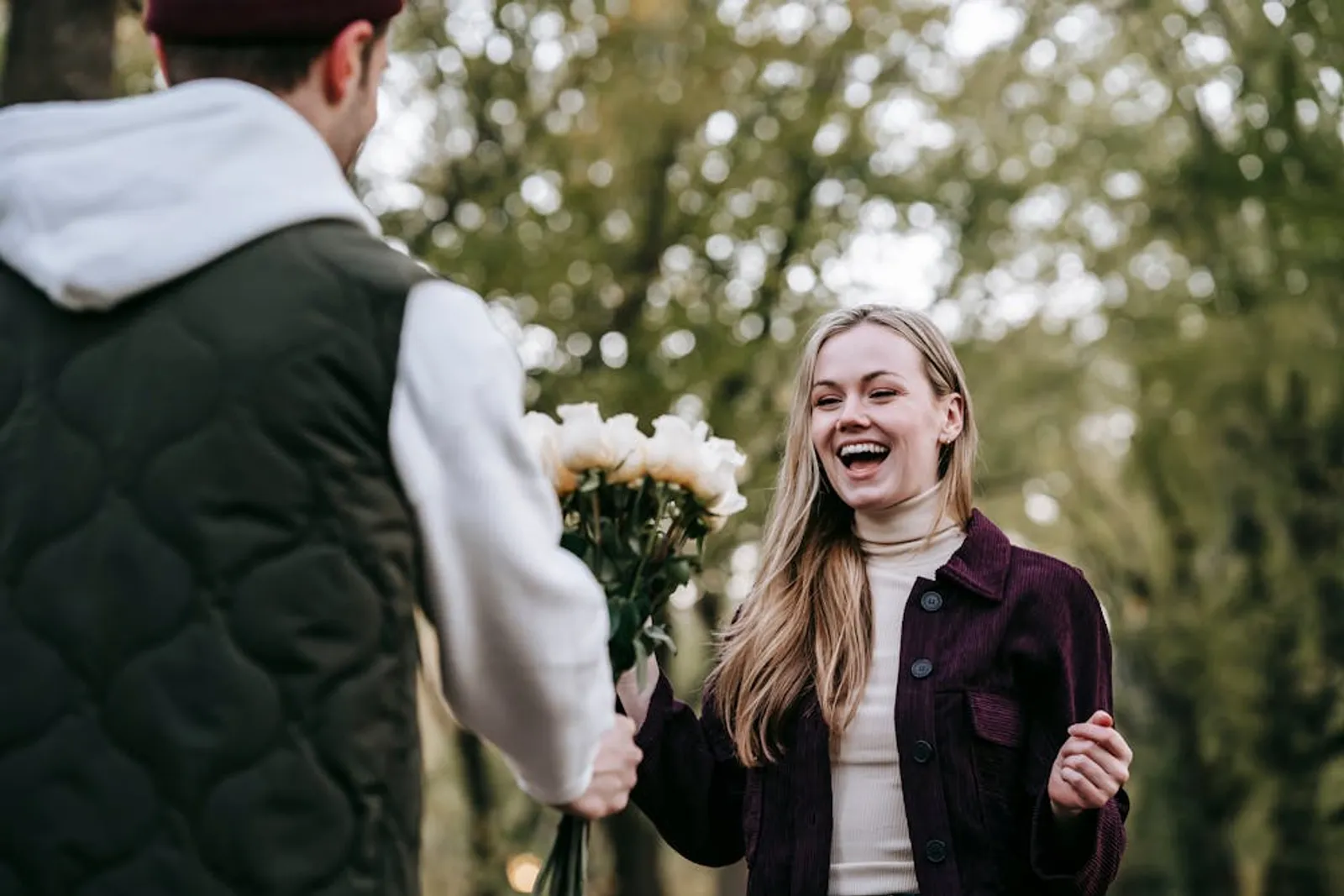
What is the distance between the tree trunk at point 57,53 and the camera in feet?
23.2

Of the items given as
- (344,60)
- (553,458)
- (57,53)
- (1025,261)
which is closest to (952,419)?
(553,458)

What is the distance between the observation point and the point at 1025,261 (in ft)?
51.8

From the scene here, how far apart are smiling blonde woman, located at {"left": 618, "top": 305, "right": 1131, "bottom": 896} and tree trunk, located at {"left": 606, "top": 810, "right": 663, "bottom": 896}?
1225cm

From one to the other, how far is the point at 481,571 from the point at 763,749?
1611 millimetres

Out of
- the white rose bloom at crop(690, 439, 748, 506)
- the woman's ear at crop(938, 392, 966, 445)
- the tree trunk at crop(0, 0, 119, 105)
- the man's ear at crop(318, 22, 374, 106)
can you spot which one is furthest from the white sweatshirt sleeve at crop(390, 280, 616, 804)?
the tree trunk at crop(0, 0, 119, 105)

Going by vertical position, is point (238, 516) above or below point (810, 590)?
above

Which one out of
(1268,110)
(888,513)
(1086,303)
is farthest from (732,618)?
(1086,303)

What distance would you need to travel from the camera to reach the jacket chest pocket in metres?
3.33

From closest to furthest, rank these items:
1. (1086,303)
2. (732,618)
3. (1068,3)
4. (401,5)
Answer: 1. (401,5)
2. (732,618)
3. (1068,3)
4. (1086,303)

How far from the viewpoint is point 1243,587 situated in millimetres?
12953

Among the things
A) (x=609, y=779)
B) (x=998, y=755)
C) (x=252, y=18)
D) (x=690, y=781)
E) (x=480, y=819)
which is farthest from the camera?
(x=480, y=819)

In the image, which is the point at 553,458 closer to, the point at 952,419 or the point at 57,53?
the point at 952,419

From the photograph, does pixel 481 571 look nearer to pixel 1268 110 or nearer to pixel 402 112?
pixel 1268 110

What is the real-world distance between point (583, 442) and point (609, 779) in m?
0.97
